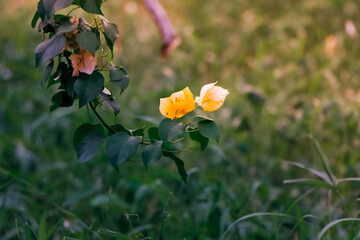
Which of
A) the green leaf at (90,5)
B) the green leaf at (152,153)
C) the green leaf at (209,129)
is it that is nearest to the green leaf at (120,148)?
the green leaf at (152,153)

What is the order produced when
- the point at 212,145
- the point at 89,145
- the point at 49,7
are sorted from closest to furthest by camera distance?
the point at 49,7
the point at 89,145
the point at 212,145

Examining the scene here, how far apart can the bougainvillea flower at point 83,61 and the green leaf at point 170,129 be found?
18 cm

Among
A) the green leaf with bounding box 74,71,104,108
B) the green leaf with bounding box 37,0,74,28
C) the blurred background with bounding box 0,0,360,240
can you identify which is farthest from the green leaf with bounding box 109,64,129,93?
the blurred background with bounding box 0,0,360,240

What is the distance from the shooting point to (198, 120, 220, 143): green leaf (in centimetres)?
85

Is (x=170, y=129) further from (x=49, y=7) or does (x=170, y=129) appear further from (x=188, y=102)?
(x=49, y=7)

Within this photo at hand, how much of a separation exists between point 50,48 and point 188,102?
0.27 metres

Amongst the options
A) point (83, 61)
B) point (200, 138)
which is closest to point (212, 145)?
point (200, 138)

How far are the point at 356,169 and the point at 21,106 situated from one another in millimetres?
1703

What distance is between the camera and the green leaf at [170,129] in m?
0.85

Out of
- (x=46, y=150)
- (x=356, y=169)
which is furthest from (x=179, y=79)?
(x=356, y=169)

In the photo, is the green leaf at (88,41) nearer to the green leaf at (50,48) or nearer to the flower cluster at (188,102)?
the green leaf at (50,48)

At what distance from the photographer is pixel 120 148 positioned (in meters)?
0.86

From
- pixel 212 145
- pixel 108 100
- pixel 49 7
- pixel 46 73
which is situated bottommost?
pixel 212 145

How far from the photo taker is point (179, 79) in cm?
295
